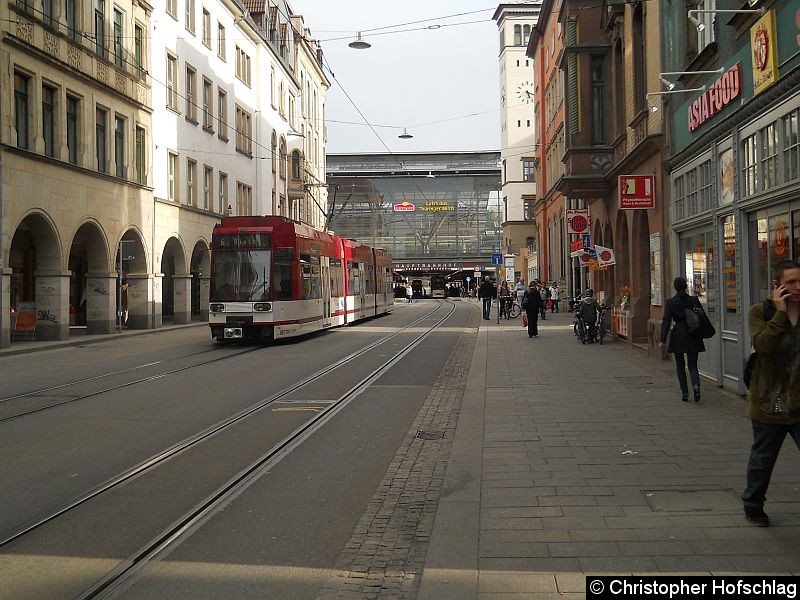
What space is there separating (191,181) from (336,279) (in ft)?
43.2

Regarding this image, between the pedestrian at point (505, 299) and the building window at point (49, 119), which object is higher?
the building window at point (49, 119)

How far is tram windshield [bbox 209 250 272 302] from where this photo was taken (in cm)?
2191

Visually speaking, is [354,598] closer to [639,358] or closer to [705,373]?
[705,373]

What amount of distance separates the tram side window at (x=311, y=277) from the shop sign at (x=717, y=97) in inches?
480

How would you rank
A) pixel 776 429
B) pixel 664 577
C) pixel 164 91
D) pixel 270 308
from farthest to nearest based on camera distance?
pixel 164 91
pixel 270 308
pixel 776 429
pixel 664 577

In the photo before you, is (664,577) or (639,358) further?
(639,358)

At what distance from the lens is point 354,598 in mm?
4410

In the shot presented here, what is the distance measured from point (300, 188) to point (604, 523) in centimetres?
5513

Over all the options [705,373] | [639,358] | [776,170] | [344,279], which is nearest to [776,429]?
[776,170]

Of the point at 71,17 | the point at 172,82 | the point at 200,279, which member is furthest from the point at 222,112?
the point at 71,17

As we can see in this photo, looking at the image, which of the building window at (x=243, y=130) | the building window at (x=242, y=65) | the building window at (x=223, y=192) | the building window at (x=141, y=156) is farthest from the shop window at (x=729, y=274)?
the building window at (x=242, y=65)

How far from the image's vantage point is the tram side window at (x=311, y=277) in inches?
928

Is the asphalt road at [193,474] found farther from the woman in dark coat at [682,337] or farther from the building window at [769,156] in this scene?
the building window at [769,156]

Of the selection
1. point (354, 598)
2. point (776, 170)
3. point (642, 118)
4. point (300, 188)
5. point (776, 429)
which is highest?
point (300, 188)
